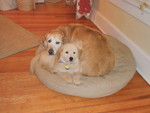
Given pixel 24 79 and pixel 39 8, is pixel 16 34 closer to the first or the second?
pixel 24 79

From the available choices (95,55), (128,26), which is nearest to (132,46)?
(128,26)

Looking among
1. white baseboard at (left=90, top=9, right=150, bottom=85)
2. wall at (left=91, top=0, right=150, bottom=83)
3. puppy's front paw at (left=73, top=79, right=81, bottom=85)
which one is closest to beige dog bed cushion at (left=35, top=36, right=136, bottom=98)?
puppy's front paw at (left=73, top=79, right=81, bottom=85)

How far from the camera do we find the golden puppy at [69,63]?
1713 millimetres

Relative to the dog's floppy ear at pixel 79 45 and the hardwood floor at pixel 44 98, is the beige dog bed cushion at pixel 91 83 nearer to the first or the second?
the hardwood floor at pixel 44 98

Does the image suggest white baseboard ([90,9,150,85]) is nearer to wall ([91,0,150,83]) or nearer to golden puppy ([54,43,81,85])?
wall ([91,0,150,83])

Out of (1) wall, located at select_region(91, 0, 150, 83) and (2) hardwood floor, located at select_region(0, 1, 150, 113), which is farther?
(1) wall, located at select_region(91, 0, 150, 83)

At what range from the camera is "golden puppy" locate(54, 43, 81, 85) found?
1.71 m

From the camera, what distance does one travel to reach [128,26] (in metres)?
2.42

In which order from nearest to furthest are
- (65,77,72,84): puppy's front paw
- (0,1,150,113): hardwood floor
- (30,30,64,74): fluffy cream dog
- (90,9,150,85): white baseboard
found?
(0,1,150,113): hardwood floor → (65,77,72,84): puppy's front paw → (30,30,64,74): fluffy cream dog → (90,9,150,85): white baseboard

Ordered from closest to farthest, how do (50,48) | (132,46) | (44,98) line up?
(44,98), (50,48), (132,46)

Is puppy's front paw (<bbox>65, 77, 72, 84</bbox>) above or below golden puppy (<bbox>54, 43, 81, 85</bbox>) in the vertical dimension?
below

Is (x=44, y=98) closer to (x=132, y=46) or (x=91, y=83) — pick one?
(x=91, y=83)

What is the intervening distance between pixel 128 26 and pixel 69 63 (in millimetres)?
1098

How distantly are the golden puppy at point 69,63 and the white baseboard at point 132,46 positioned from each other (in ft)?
2.66
